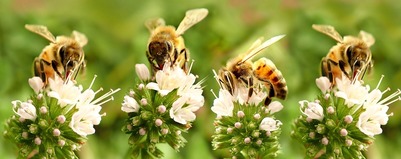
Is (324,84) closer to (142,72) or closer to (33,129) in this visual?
(142,72)

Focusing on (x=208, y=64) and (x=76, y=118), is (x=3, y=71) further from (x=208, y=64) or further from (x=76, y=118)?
(x=76, y=118)

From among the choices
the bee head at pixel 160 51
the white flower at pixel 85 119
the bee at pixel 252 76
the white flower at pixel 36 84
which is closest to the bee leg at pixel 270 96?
the bee at pixel 252 76

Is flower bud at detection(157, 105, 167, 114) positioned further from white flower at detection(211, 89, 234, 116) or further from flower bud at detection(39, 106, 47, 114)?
flower bud at detection(39, 106, 47, 114)

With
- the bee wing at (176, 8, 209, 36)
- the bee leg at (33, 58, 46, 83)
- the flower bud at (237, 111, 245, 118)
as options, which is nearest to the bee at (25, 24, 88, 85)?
the bee leg at (33, 58, 46, 83)

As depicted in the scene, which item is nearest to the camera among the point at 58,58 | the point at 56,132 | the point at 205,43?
the point at 56,132

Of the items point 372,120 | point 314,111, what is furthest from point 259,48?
point 372,120

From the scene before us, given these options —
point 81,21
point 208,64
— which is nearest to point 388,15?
point 208,64

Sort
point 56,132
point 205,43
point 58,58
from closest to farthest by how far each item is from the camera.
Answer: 1. point 56,132
2. point 58,58
3. point 205,43
